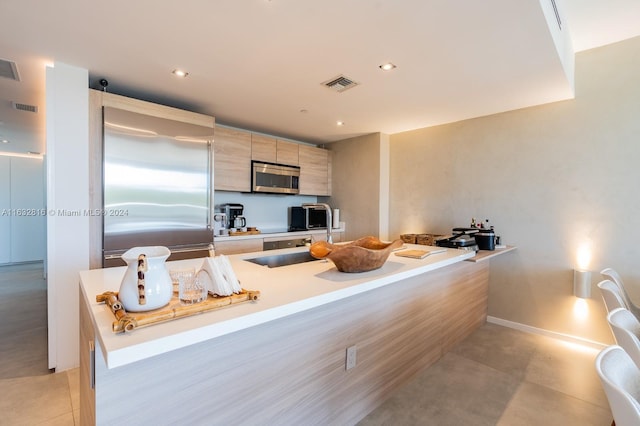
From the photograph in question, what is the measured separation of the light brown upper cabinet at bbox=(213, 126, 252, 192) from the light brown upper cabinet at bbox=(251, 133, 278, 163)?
6 centimetres

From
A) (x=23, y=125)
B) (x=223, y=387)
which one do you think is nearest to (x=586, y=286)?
(x=223, y=387)

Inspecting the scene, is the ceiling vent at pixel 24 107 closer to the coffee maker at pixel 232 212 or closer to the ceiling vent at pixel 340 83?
the coffee maker at pixel 232 212

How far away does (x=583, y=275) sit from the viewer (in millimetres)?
2738

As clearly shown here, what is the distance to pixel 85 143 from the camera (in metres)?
2.42

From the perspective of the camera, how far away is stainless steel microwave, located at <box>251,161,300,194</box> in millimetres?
3930

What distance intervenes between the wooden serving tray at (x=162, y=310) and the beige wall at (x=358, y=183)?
11.2 ft

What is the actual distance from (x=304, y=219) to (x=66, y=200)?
114 inches

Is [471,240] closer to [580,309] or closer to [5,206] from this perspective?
[580,309]

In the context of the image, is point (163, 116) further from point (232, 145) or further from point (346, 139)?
point (346, 139)

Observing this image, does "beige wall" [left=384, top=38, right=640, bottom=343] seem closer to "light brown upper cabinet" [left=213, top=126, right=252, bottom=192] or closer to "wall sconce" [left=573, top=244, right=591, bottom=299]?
"wall sconce" [left=573, top=244, right=591, bottom=299]

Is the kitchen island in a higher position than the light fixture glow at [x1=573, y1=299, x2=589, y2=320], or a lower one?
higher

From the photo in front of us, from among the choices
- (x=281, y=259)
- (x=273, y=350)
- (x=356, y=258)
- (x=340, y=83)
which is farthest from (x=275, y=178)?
(x=273, y=350)

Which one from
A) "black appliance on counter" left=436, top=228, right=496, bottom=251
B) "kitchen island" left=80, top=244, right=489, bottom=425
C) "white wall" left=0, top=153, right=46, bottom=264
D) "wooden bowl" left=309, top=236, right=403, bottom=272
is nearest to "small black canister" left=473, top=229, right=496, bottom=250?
"black appliance on counter" left=436, top=228, right=496, bottom=251

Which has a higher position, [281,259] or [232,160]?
[232,160]
